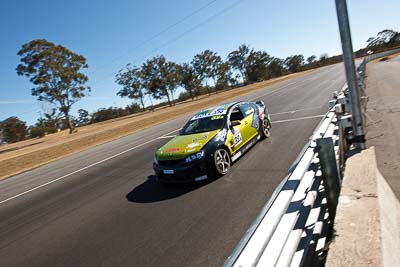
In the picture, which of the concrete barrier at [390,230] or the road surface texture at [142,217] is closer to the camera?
the concrete barrier at [390,230]

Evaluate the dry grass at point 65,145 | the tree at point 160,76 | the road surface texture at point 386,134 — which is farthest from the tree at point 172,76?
the road surface texture at point 386,134

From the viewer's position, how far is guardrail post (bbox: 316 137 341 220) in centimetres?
313

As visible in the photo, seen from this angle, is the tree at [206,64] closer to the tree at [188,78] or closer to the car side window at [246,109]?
the tree at [188,78]

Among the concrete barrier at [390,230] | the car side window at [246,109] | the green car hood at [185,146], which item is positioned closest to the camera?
the concrete barrier at [390,230]

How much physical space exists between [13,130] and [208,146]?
88212 mm

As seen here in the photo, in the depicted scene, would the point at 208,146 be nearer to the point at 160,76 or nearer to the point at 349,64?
the point at 349,64

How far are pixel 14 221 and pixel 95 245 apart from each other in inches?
148

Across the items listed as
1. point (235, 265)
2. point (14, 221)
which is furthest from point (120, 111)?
point (235, 265)

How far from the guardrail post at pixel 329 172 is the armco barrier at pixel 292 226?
91mm

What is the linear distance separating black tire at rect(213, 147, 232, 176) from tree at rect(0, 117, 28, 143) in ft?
288

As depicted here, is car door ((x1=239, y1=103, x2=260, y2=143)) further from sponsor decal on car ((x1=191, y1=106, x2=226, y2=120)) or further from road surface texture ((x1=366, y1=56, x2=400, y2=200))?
road surface texture ((x1=366, y1=56, x2=400, y2=200))

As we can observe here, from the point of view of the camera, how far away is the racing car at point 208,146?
272 inches

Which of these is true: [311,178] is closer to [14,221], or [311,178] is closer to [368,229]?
[368,229]

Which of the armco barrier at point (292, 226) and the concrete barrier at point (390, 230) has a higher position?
the armco barrier at point (292, 226)
